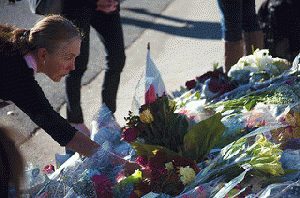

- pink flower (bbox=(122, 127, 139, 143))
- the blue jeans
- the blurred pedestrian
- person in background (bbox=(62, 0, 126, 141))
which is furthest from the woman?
A: the blurred pedestrian

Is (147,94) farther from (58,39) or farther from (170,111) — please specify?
(58,39)

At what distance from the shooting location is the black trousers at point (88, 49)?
95.1 inches

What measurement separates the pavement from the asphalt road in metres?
0.11

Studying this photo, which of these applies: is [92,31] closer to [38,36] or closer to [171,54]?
[171,54]

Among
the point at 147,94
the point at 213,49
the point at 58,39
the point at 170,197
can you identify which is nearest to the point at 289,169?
the point at 170,197

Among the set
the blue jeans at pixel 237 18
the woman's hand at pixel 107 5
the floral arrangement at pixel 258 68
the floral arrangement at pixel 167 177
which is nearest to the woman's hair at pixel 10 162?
the floral arrangement at pixel 167 177

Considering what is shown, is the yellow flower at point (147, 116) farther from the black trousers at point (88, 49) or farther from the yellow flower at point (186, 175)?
the black trousers at point (88, 49)

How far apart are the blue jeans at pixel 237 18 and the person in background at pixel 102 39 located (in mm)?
792

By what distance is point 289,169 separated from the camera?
1.52 metres

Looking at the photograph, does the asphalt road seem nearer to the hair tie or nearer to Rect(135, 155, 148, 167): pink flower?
the hair tie

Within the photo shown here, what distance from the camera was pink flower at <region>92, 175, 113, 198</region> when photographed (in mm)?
1623

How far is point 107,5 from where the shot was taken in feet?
8.03

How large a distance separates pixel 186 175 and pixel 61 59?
2.42 ft

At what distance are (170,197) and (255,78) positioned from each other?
1115 mm
